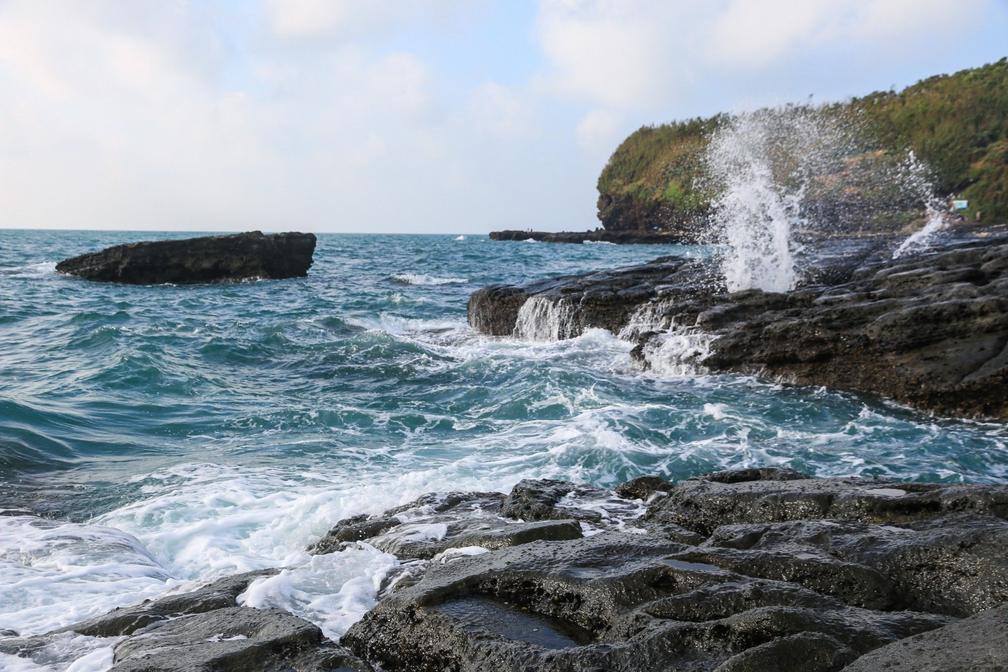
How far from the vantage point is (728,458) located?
7.75 meters

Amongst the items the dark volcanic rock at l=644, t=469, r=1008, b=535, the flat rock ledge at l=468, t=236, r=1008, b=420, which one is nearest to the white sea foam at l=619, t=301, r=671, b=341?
the flat rock ledge at l=468, t=236, r=1008, b=420

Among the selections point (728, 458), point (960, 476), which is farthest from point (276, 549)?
point (960, 476)

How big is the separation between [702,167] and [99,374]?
76795mm

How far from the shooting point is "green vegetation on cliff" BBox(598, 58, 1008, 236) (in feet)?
156

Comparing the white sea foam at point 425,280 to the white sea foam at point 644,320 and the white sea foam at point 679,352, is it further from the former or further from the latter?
the white sea foam at point 679,352

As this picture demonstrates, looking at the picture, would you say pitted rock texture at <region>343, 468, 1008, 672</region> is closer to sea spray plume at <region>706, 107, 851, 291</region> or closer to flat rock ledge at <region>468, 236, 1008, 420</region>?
flat rock ledge at <region>468, 236, 1008, 420</region>

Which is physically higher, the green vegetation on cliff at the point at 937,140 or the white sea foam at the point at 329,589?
the green vegetation on cliff at the point at 937,140

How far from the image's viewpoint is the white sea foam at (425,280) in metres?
27.6

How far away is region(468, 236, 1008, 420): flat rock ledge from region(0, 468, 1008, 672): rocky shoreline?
5411 millimetres

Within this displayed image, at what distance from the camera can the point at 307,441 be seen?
28.7 feet

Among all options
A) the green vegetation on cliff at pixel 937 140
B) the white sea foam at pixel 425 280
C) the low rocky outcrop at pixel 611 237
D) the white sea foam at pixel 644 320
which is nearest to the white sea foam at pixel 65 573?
the white sea foam at pixel 644 320

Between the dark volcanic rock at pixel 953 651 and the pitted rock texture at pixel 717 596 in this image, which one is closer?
the dark volcanic rock at pixel 953 651

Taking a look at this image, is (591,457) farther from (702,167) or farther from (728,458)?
(702,167)

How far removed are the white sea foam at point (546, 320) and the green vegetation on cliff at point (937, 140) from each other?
39768mm
